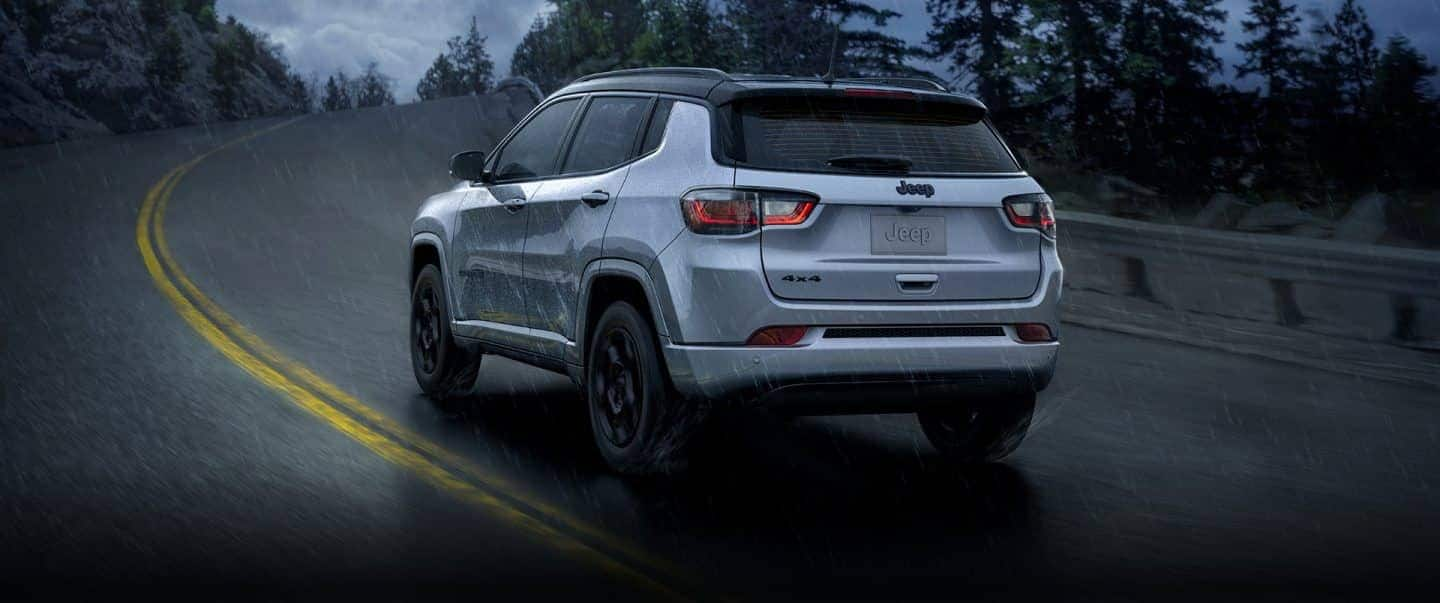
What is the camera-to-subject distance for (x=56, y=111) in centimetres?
4684

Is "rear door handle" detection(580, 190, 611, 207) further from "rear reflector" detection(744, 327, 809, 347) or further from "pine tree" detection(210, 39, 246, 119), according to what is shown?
"pine tree" detection(210, 39, 246, 119)

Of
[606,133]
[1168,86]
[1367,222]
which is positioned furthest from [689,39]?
[606,133]

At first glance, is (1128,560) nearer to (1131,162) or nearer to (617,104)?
(617,104)

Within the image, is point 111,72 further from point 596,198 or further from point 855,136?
point 855,136

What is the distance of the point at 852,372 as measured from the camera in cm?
621

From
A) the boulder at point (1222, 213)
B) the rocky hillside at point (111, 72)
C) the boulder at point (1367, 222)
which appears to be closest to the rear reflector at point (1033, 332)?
the boulder at point (1367, 222)

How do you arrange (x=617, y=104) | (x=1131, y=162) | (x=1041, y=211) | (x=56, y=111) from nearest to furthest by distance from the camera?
(x=1041, y=211), (x=617, y=104), (x=1131, y=162), (x=56, y=111)

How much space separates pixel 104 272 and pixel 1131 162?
16496mm

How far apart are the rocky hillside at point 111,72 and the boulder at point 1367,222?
36.1 m

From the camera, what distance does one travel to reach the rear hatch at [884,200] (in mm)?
6191

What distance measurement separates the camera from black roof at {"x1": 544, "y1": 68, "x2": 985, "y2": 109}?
6496 millimetres

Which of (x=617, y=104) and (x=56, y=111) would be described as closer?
(x=617, y=104)

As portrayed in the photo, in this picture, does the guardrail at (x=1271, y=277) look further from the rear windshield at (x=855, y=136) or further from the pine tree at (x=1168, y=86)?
the pine tree at (x=1168, y=86)

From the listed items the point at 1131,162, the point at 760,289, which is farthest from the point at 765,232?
the point at 1131,162
